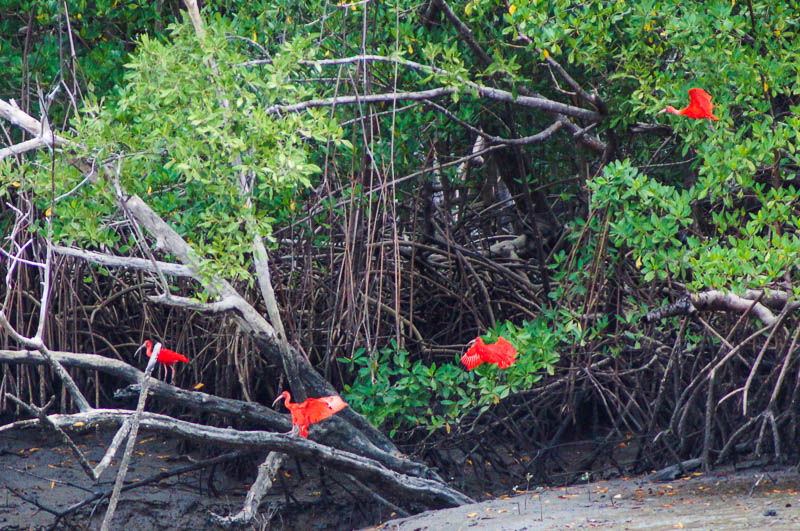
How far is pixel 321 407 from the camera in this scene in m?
3.69

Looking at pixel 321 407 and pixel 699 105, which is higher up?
pixel 699 105

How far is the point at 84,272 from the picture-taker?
208 inches

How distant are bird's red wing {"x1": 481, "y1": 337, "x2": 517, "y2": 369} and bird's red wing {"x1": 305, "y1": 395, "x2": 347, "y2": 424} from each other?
61 cm

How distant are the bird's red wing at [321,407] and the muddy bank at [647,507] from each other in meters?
0.52

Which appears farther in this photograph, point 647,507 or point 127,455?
point 647,507

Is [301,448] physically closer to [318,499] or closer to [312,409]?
[312,409]

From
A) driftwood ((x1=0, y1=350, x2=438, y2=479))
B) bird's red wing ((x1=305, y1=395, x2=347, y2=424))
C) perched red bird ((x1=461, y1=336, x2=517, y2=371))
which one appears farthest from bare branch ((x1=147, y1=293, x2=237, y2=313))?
perched red bird ((x1=461, y1=336, x2=517, y2=371))

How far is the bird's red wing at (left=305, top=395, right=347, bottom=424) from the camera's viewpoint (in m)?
3.66

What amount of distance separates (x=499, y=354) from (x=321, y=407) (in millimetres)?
733

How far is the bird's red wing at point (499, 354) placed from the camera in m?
3.87

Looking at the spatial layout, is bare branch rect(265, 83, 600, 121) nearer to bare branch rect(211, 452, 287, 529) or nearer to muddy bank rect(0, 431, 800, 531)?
bare branch rect(211, 452, 287, 529)

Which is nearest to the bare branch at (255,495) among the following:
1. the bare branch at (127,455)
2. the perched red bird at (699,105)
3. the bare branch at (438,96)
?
the bare branch at (127,455)

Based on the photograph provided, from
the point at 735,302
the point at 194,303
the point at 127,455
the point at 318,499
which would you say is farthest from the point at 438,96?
the point at 318,499

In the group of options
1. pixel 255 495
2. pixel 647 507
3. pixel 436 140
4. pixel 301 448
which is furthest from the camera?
pixel 436 140
